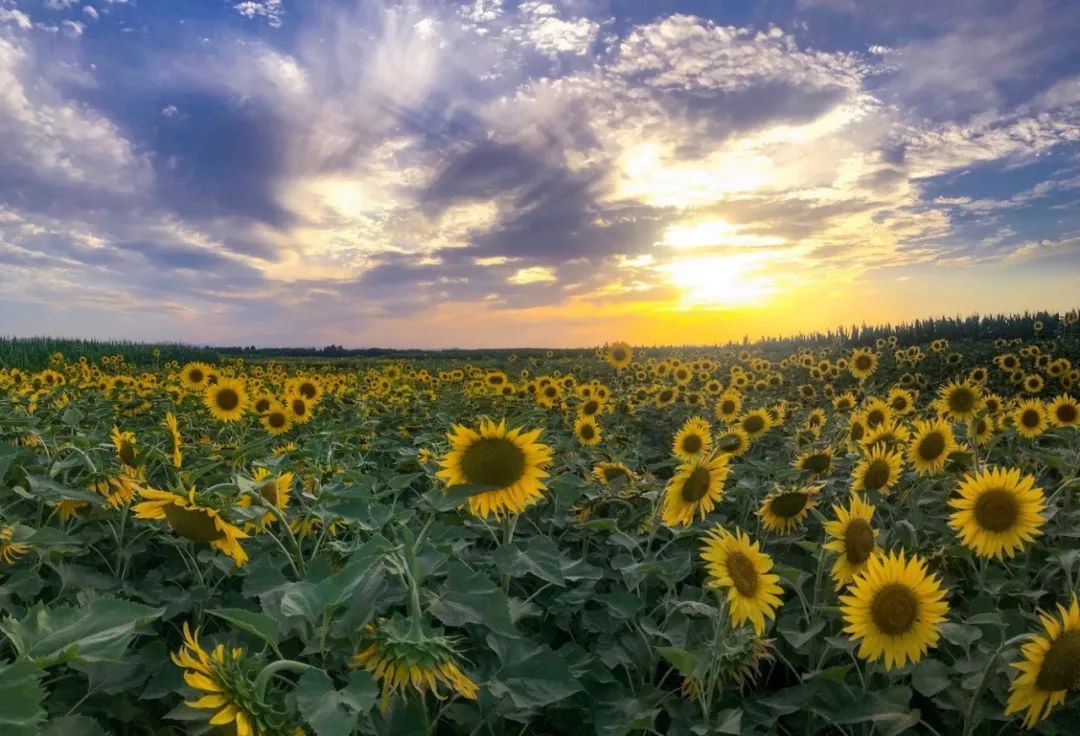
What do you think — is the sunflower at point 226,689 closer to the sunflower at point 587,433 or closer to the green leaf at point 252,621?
the green leaf at point 252,621

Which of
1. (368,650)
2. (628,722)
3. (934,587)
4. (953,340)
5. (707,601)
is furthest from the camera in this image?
(953,340)

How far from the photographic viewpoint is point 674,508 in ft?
11.4

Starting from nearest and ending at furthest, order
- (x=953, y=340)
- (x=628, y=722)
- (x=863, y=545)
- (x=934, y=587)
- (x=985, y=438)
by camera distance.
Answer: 1. (x=628, y=722)
2. (x=934, y=587)
3. (x=863, y=545)
4. (x=985, y=438)
5. (x=953, y=340)

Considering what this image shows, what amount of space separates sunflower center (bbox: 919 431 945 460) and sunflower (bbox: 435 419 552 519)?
299 cm

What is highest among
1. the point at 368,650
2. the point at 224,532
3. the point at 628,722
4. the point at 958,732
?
the point at 224,532

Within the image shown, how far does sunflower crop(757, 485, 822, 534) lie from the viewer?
149 inches

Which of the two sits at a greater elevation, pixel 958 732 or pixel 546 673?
pixel 546 673

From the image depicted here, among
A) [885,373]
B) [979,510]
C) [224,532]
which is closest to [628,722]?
[224,532]

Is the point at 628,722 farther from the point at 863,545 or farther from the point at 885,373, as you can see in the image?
the point at 885,373

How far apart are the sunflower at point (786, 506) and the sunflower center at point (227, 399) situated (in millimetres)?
5149

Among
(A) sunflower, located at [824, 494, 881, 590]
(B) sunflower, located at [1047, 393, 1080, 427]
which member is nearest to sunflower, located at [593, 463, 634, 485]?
(A) sunflower, located at [824, 494, 881, 590]

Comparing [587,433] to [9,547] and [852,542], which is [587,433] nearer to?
[852,542]

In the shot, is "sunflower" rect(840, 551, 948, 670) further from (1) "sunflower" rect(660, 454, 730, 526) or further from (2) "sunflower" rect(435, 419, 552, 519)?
(2) "sunflower" rect(435, 419, 552, 519)

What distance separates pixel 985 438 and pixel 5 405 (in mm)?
7702
